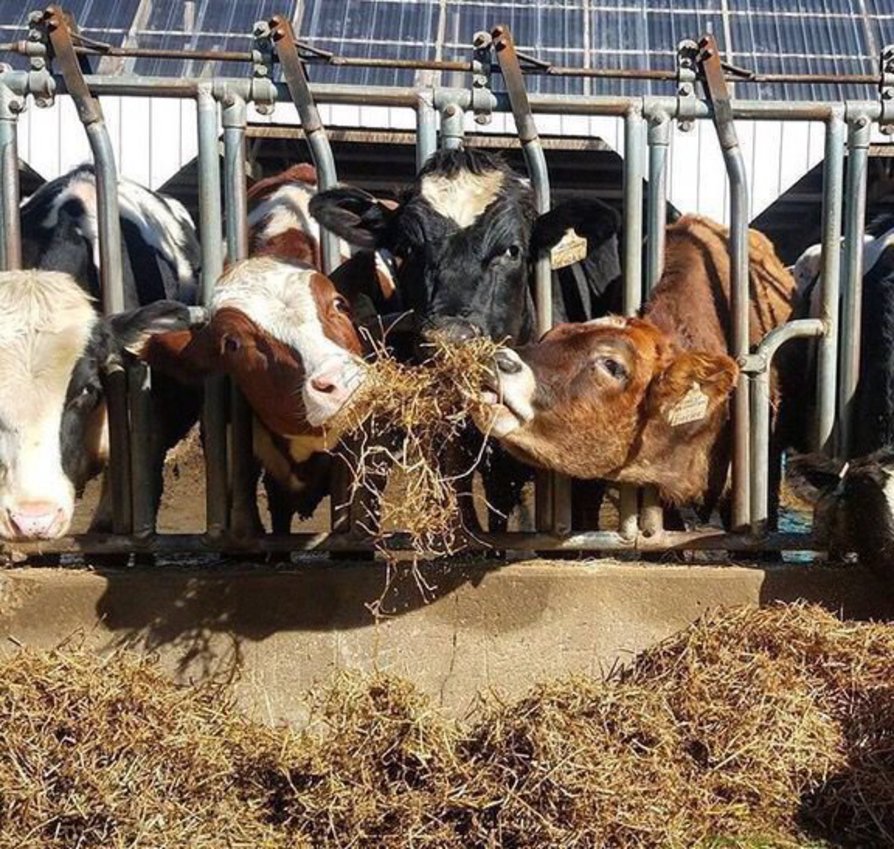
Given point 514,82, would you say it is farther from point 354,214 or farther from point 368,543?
point 368,543

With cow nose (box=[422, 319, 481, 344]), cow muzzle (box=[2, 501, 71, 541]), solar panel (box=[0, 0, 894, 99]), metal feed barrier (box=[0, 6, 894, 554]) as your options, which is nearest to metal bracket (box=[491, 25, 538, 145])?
metal feed barrier (box=[0, 6, 894, 554])

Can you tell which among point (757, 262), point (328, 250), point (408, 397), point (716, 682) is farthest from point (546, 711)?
point (757, 262)

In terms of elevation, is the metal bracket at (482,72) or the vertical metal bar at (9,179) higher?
the metal bracket at (482,72)

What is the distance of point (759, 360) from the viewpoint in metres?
4.46

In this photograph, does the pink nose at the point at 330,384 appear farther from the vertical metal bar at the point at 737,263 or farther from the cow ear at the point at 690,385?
the vertical metal bar at the point at 737,263

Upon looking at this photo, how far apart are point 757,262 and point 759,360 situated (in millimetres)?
1309

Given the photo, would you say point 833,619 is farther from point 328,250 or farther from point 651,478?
point 328,250

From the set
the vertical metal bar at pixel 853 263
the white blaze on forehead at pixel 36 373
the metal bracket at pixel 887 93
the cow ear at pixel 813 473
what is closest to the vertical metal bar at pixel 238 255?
the white blaze on forehead at pixel 36 373

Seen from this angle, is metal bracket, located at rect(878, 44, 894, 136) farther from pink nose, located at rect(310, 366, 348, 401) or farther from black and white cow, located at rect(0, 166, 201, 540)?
black and white cow, located at rect(0, 166, 201, 540)

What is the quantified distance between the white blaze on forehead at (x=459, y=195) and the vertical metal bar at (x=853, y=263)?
1.28 m

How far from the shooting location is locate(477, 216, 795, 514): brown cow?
4105 millimetres

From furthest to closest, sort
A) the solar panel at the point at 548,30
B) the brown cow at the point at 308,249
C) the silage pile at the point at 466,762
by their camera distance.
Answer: the solar panel at the point at 548,30
the brown cow at the point at 308,249
the silage pile at the point at 466,762

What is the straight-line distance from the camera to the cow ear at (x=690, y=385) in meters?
4.27

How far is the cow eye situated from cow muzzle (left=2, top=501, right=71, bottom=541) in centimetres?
180
